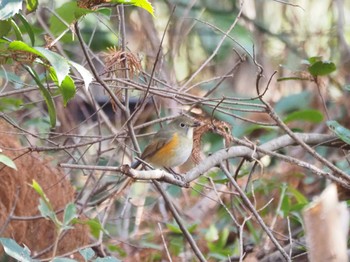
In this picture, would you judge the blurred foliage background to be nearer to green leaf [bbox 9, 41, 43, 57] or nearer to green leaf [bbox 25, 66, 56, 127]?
green leaf [bbox 25, 66, 56, 127]

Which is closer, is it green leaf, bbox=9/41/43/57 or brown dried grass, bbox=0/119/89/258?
green leaf, bbox=9/41/43/57

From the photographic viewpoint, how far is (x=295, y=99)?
486 cm

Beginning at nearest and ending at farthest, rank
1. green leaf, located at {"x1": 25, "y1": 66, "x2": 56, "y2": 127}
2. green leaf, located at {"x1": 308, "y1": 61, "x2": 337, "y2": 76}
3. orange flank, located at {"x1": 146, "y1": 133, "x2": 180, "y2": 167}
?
1. green leaf, located at {"x1": 25, "y1": 66, "x2": 56, "y2": 127}
2. green leaf, located at {"x1": 308, "y1": 61, "x2": 337, "y2": 76}
3. orange flank, located at {"x1": 146, "y1": 133, "x2": 180, "y2": 167}

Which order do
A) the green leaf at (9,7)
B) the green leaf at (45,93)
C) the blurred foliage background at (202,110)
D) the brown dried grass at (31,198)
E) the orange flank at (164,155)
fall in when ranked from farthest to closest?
the orange flank at (164,155) → the blurred foliage background at (202,110) → the brown dried grass at (31,198) → the green leaf at (45,93) → the green leaf at (9,7)

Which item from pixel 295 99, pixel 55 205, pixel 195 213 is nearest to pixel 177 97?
pixel 55 205

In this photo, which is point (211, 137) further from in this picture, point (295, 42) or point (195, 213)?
point (295, 42)

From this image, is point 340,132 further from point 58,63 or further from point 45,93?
point 58,63

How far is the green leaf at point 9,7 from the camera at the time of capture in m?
1.89

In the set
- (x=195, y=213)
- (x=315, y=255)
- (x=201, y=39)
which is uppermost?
(x=315, y=255)

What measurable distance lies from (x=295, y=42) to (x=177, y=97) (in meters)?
2.74

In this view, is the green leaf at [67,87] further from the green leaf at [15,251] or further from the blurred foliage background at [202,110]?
the blurred foliage background at [202,110]

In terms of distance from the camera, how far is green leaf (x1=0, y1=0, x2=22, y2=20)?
6.20 feet

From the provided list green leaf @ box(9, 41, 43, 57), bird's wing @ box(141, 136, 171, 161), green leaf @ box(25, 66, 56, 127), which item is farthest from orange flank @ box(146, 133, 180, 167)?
green leaf @ box(9, 41, 43, 57)

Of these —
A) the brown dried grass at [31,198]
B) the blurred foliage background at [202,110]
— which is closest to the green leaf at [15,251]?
the blurred foliage background at [202,110]
